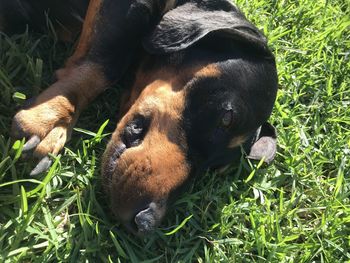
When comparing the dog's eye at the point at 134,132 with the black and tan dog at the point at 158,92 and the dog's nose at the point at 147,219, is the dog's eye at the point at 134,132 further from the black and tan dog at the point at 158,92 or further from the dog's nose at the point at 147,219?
the dog's nose at the point at 147,219

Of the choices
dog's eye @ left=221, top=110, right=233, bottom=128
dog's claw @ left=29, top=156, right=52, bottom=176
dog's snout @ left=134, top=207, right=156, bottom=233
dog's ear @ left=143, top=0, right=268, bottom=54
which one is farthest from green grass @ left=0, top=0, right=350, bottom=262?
dog's ear @ left=143, top=0, right=268, bottom=54

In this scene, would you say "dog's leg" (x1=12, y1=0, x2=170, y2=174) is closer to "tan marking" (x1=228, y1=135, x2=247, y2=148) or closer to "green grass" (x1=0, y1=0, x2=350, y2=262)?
"green grass" (x1=0, y1=0, x2=350, y2=262)

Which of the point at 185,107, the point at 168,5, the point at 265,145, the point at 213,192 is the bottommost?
the point at 213,192

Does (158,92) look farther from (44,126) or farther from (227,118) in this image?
(44,126)

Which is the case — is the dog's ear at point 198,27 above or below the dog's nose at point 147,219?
above

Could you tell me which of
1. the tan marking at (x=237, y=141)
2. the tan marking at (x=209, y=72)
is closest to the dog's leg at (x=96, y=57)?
the tan marking at (x=209, y=72)

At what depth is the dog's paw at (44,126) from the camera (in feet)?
9.21

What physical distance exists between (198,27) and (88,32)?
0.74 metres

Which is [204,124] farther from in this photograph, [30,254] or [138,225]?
[30,254]

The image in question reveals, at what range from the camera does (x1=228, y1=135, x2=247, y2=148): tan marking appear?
312cm

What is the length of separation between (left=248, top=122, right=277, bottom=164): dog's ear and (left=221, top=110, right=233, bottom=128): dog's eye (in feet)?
1.64

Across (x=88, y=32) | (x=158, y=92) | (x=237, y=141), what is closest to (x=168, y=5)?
(x=88, y=32)

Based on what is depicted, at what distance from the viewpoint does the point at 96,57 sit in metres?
3.22

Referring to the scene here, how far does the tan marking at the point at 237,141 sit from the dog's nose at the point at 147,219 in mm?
729
